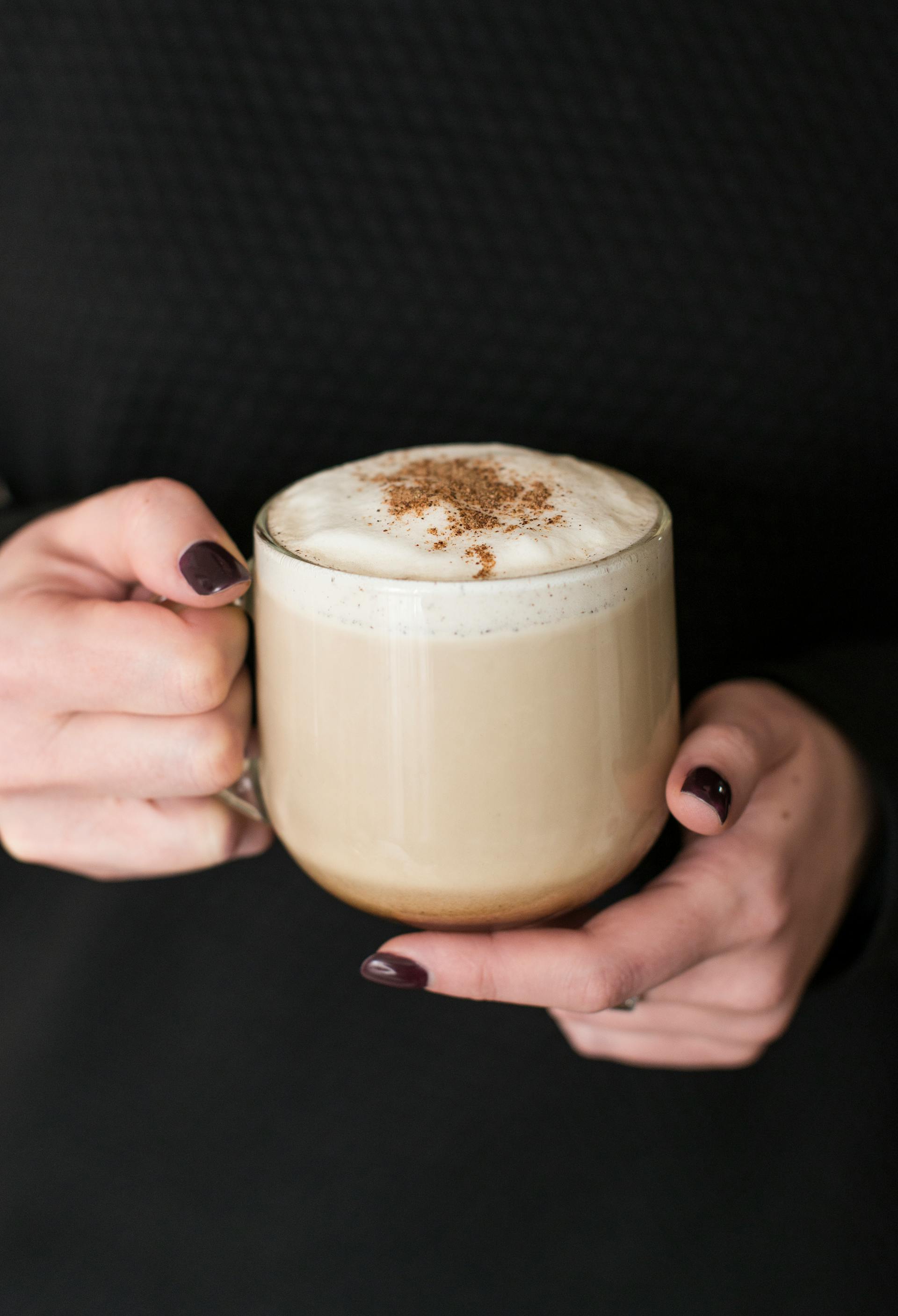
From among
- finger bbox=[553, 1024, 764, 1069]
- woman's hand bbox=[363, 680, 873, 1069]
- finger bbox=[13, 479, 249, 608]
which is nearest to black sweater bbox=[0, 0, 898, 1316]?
woman's hand bbox=[363, 680, 873, 1069]

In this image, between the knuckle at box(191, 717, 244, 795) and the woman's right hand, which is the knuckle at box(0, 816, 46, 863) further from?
the knuckle at box(191, 717, 244, 795)

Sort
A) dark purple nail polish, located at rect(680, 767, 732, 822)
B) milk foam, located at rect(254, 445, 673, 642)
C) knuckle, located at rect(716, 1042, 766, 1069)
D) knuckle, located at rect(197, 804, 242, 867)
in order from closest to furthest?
milk foam, located at rect(254, 445, 673, 642)
dark purple nail polish, located at rect(680, 767, 732, 822)
knuckle, located at rect(197, 804, 242, 867)
knuckle, located at rect(716, 1042, 766, 1069)

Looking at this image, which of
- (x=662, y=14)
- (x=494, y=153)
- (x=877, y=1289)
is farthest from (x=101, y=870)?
(x=877, y=1289)

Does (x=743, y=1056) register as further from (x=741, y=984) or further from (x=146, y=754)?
(x=146, y=754)

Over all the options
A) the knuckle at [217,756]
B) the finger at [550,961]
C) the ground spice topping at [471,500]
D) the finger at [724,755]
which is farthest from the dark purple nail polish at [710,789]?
the knuckle at [217,756]

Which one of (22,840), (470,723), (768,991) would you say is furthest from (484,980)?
(22,840)

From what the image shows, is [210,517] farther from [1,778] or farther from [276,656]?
[1,778]
